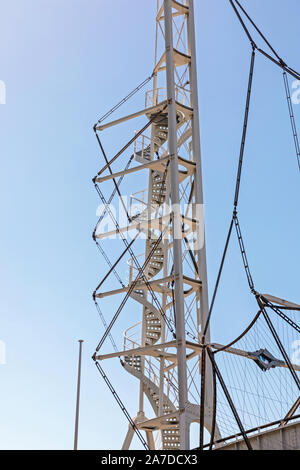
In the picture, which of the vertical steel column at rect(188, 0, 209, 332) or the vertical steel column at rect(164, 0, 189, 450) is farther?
the vertical steel column at rect(188, 0, 209, 332)

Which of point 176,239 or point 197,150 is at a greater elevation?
point 197,150

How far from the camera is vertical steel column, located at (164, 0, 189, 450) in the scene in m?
31.2

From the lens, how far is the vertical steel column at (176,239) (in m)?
31.2

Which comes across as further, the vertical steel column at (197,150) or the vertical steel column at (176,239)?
the vertical steel column at (197,150)

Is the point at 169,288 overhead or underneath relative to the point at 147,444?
overhead

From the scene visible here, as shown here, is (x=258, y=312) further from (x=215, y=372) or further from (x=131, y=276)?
(x=131, y=276)

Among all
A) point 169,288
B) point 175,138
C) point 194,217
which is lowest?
point 169,288

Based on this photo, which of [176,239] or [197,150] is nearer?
[176,239]

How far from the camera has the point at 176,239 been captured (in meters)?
34.8
